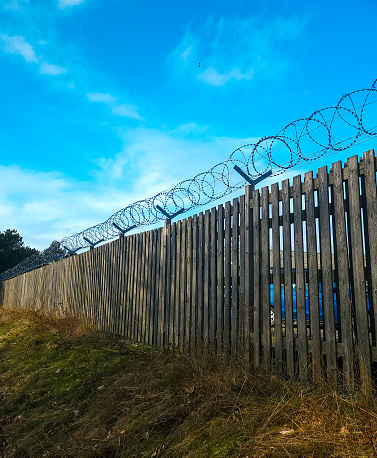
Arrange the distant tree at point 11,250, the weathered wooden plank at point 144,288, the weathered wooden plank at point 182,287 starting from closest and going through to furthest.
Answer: the weathered wooden plank at point 182,287
the weathered wooden plank at point 144,288
the distant tree at point 11,250

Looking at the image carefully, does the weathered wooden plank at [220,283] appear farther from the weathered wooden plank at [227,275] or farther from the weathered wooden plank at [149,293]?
the weathered wooden plank at [149,293]

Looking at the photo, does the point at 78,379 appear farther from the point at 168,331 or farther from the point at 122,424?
the point at 122,424

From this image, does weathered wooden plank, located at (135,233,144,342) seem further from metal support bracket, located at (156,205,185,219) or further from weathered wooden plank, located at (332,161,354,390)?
weathered wooden plank, located at (332,161,354,390)

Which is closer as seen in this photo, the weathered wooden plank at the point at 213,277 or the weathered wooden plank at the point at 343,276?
the weathered wooden plank at the point at 343,276

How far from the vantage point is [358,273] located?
118 inches

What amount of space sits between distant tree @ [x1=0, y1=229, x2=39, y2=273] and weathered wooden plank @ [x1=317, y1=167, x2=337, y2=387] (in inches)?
1282

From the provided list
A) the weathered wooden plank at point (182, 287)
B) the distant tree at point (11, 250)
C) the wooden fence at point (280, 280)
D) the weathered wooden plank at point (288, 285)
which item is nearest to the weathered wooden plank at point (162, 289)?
the wooden fence at point (280, 280)

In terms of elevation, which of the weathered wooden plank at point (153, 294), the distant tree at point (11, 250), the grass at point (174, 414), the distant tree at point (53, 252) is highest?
the distant tree at point (11, 250)

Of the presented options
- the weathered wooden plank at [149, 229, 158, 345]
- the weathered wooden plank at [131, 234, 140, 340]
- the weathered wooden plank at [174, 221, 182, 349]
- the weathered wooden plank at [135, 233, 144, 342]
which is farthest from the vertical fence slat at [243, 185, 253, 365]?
the weathered wooden plank at [131, 234, 140, 340]

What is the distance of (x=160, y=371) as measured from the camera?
3.68 meters

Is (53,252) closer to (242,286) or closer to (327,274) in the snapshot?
(242,286)

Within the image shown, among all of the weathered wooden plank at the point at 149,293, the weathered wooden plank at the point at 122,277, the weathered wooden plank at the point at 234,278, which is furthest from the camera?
the weathered wooden plank at the point at 122,277

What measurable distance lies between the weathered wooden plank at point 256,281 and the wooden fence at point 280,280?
11 mm

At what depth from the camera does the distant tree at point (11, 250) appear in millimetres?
31109
